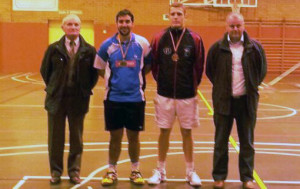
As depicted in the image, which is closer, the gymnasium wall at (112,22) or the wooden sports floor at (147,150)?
the wooden sports floor at (147,150)

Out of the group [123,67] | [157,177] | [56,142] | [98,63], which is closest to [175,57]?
[123,67]

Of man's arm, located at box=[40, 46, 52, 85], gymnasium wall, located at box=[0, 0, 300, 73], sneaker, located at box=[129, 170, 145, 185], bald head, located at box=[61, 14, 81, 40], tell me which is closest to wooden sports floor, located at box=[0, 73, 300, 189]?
sneaker, located at box=[129, 170, 145, 185]

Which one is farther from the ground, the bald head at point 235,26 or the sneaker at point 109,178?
the bald head at point 235,26

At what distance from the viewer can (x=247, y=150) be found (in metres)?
4.49

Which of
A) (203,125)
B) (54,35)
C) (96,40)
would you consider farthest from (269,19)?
(203,125)

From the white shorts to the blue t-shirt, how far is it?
0.86 feet

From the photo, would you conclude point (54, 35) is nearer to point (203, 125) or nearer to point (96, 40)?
point (96, 40)

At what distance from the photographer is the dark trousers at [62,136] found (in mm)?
4574

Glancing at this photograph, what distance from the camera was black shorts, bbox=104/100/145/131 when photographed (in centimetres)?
448

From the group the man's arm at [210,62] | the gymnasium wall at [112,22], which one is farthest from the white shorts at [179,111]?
the gymnasium wall at [112,22]

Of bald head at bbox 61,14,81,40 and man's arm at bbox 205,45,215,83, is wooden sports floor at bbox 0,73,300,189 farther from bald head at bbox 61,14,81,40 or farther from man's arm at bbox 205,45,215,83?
bald head at bbox 61,14,81,40

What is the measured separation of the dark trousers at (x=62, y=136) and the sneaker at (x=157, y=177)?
33.3 inches

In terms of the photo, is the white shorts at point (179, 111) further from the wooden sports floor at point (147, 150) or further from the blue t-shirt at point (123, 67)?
the wooden sports floor at point (147, 150)

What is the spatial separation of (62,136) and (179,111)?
134cm
